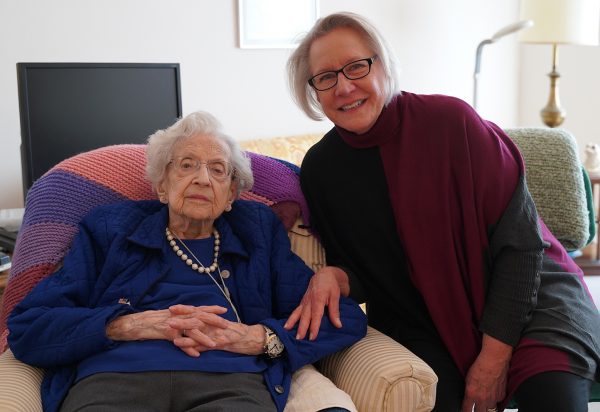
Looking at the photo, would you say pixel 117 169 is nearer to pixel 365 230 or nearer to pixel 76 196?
pixel 76 196

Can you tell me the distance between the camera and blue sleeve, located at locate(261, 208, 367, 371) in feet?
5.27

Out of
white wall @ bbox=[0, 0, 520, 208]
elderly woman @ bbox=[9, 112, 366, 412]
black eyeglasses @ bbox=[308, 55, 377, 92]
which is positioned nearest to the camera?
elderly woman @ bbox=[9, 112, 366, 412]

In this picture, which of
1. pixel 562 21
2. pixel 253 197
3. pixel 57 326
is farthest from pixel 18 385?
pixel 562 21

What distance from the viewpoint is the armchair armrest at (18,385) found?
1.37 m

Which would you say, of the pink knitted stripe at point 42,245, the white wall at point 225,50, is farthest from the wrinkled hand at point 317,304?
the white wall at point 225,50

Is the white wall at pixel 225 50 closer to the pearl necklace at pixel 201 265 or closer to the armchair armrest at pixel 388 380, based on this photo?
the pearl necklace at pixel 201 265

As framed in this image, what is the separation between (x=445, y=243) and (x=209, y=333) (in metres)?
0.59

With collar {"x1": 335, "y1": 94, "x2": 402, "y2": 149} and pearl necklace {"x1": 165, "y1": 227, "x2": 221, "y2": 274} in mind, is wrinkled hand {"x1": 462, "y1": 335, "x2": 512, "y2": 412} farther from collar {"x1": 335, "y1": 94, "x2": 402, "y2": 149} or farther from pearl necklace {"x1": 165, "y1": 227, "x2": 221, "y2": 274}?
pearl necklace {"x1": 165, "y1": 227, "x2": 221, "y2": 274}

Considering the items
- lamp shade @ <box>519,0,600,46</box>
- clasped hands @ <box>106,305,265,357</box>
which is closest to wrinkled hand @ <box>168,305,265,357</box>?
clasped hands @ <box>106,305,265,357</box>

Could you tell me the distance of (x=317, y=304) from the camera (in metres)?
1.65

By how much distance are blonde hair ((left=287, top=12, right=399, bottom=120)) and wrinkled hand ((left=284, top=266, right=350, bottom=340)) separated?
1.53 ft

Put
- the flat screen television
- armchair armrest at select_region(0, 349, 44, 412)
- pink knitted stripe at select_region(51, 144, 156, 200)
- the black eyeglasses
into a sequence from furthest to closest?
the flat screen television → pink knitted stripe at select_region(51, 144, 156, 200) → the black eyeglasses → armchair armrest at select_region(0, 349, 44, 412)

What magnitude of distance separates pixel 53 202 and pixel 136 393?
1.91 feet

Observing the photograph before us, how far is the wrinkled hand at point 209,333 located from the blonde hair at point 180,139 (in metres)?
0.39
